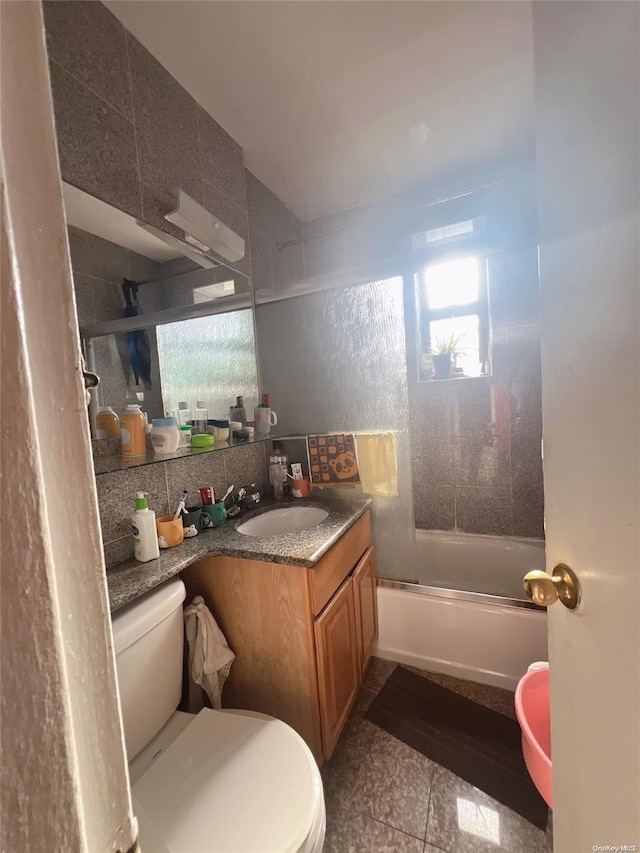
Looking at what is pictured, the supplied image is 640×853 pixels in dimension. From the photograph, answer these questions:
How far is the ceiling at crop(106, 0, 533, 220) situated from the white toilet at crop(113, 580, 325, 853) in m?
1.93

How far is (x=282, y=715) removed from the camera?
3.89ft

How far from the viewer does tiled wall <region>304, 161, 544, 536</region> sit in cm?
197

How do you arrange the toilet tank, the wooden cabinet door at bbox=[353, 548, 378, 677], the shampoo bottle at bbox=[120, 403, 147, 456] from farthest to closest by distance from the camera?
the wooden cabinet door at bbox=[353, 548, 378, 677]
the shampoo bottle at bbox=[120, 403, 147, 456]
the toilet tank

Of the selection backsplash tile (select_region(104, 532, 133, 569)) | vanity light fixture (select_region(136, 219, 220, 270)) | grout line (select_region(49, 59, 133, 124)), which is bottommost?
backsplash tile (select_region(104, 532, 133, 569))

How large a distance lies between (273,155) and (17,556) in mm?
2188

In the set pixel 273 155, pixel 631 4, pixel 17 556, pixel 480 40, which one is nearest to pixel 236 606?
pixel 17 556

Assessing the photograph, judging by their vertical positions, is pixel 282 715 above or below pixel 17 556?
below

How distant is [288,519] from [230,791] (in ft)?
3.11

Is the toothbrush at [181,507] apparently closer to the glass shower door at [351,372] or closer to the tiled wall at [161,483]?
the tiled wall at [161,483]

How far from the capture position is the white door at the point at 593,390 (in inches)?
15.8

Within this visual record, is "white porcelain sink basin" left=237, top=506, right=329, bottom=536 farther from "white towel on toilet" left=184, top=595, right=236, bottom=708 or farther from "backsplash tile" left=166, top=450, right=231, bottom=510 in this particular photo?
"white towel on toilet" left=184, top=595, right=236, bottom=708

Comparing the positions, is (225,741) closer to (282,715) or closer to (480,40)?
(282,715)

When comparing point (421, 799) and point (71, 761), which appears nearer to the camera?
point (71, 761)

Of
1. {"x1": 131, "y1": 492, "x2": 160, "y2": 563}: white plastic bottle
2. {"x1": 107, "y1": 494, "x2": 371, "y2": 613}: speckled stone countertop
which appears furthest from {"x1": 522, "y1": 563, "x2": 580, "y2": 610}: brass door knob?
{"x1": 131, "y1": 492, "x2": 160, "y2": 563}: white plastic bottle
